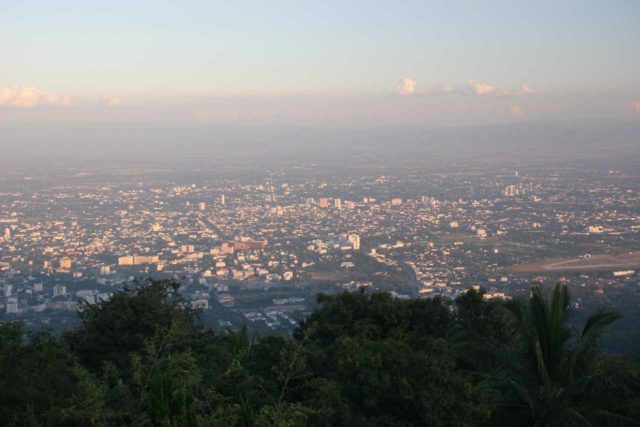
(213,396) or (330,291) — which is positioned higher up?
(213,396)

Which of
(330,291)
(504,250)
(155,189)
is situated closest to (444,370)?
(330,291)

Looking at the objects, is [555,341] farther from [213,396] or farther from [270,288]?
[270,288]

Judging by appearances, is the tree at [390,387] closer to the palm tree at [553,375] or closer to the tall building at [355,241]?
the palm tree at [553,375]

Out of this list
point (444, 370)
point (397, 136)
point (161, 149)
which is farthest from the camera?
point (397, 136)

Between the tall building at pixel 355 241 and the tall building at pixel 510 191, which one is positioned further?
the tall building at pixel 510 191

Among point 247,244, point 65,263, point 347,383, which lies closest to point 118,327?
point 347,383

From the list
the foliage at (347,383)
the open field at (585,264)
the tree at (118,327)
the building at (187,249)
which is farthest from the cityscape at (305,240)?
the foliage at (347,383)
